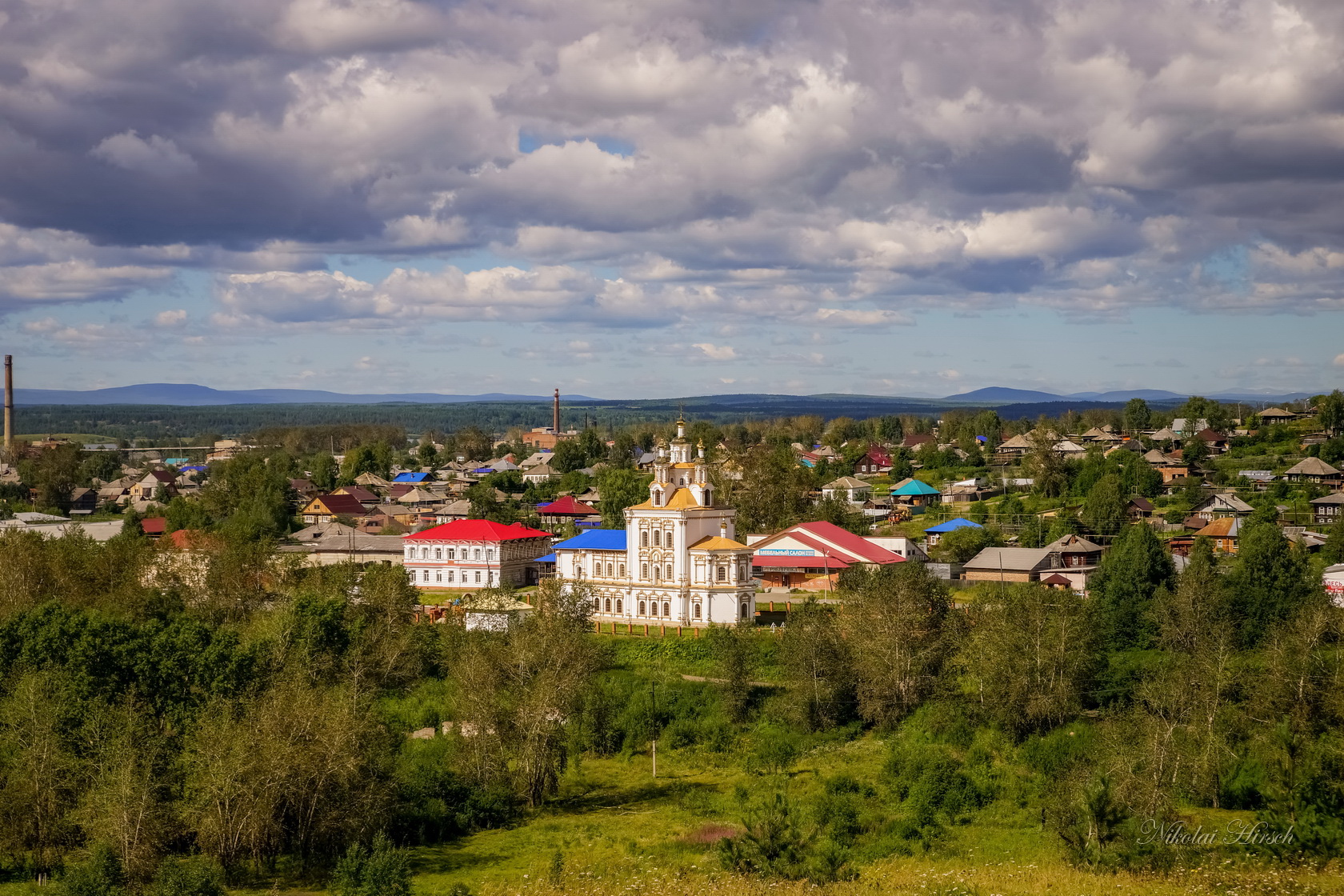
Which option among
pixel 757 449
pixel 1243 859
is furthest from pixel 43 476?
pixel 1243 859

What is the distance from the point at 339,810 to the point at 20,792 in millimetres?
6874

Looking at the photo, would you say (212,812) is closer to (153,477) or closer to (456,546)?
(456,546)

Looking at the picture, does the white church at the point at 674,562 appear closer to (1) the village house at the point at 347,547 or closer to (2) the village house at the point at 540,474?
(1) the village house at the point at 347,547

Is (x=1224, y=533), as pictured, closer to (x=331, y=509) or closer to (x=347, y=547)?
(x=347, y=547)

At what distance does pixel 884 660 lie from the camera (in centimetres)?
4372

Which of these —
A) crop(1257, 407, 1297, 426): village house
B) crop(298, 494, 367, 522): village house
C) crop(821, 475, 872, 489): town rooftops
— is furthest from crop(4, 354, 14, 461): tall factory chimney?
crop(1257, 407, 1297, 426): village house

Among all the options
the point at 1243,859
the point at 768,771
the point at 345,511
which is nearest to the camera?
the point at 1243,859

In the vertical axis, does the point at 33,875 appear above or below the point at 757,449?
below

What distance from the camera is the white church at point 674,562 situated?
54.3 metres

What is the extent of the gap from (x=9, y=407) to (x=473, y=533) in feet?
417

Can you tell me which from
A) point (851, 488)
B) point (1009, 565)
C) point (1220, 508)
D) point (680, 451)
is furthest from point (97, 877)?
point (851, 488)

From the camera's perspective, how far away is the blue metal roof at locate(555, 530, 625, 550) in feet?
190

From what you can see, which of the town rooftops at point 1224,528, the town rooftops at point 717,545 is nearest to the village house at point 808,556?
the town rooftops at point 717,545

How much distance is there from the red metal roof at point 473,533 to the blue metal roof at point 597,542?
6.73 m
